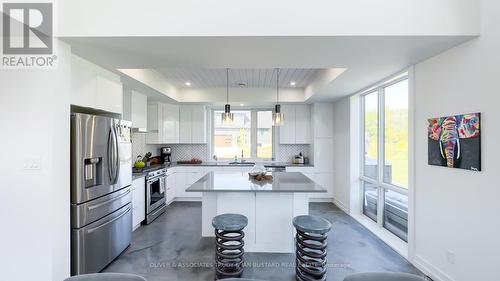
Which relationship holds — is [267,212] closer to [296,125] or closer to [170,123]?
[296,125]

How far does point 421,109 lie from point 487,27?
0.92m

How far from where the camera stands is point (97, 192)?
249 centimetres

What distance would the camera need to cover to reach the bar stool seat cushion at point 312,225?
235 centimetres

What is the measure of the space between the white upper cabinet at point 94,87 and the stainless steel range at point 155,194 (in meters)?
1.59

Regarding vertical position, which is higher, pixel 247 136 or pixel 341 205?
pixel 247 136

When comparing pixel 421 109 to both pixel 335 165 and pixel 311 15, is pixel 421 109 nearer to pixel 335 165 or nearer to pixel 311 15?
pixel 311 15

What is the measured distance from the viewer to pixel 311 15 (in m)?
2.00

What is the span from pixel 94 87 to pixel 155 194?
2.38 m

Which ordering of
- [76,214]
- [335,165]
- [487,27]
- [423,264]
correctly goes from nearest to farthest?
[487,27], [76,214], [423,264], [335,165]

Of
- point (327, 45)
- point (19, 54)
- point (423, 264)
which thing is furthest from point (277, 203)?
point (19, 54)

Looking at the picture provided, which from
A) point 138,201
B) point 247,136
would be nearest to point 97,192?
point 138,201

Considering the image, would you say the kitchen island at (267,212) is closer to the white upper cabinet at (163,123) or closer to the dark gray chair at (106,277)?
the dark gray chair at (106,277)

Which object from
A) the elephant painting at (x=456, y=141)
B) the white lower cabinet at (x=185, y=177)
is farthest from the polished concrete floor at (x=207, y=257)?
the white lower cabinet at (x=185, y=177)

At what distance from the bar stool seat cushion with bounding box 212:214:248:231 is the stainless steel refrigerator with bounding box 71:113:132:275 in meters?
1.31
